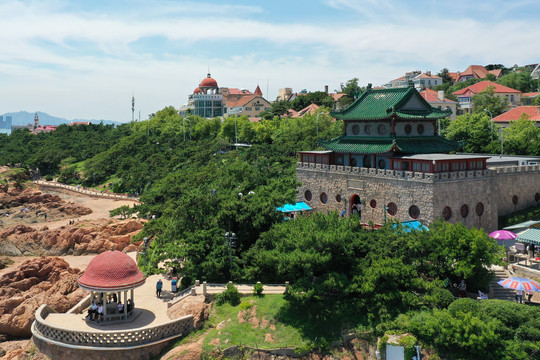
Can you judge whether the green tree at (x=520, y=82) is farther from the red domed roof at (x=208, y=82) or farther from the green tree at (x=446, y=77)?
the red domed roof at (x=208, y=82)

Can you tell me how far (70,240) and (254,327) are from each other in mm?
33068

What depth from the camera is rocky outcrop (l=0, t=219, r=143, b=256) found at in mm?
54125

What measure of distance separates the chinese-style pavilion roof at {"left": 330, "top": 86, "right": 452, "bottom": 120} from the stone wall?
4650 mm

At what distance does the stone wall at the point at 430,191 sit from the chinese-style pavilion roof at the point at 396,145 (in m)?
1.73

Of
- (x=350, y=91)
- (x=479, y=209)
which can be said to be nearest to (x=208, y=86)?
(x=350, y=91)

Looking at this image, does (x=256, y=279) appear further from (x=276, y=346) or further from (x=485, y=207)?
(x=485, y=207)

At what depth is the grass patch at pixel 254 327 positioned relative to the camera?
28016 millimetres

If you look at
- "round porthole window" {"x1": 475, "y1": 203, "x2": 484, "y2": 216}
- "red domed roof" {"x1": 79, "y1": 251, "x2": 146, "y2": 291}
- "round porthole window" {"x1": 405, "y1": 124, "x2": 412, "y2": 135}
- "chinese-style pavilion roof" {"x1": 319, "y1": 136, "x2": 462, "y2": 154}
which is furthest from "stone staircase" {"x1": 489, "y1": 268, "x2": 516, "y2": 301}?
"red domed roof" {"x1": 79, "y1": 251, "x2": 146, "y2": 291}

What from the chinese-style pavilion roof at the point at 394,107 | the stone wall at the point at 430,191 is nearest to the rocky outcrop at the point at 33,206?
the stone wall at the point at 430,191

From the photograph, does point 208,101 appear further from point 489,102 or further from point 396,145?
point 396,145

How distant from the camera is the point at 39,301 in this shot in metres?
35.3

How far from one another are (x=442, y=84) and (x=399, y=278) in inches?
4360

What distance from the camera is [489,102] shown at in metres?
84.7

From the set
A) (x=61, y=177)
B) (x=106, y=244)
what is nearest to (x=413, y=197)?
(x=106, y=244)
